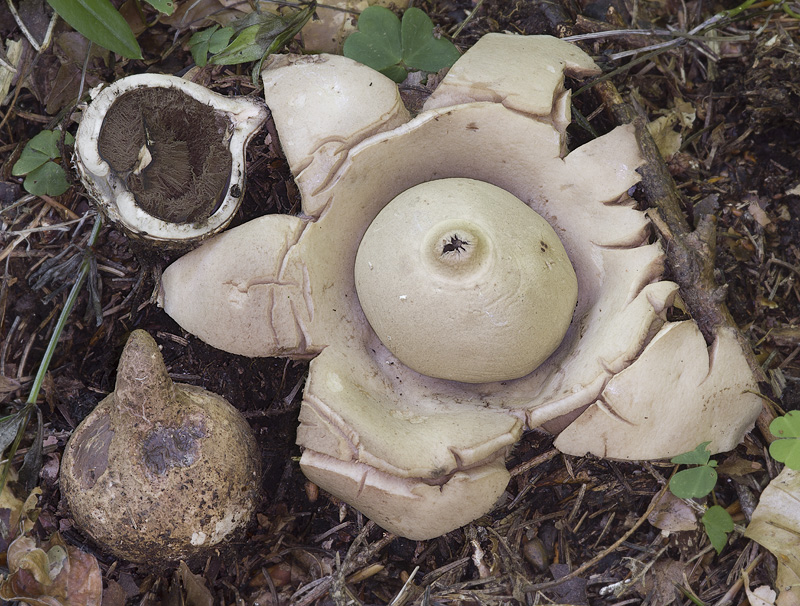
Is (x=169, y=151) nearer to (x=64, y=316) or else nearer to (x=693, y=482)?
(x=64, y=316)

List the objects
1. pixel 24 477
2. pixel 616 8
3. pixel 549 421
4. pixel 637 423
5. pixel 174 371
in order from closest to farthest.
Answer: pixel 637 423 < pixel 549 421 < pixel 24 477 < pixel 174 371 < pixel 616 8

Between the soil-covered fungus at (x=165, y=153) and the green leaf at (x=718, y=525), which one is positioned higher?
the soil-covered fungus at (x=165, y=153)

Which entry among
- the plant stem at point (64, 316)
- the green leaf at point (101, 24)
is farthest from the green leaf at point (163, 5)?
the plant stem at point (64, 316)

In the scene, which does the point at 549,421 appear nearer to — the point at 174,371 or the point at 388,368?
the point at 388,368

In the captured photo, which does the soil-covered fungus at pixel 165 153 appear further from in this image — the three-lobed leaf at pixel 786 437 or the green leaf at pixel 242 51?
Answer: the three-lobed leaf at pixel 786 437

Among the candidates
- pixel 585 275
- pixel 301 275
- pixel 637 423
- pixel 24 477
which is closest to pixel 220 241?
pixel 301 275

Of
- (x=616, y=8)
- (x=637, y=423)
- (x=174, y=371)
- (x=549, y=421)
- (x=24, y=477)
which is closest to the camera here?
(x=637, y=423)

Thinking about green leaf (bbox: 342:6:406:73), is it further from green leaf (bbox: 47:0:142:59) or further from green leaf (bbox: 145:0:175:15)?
green leaf (bbox: 47:0:142:59)
